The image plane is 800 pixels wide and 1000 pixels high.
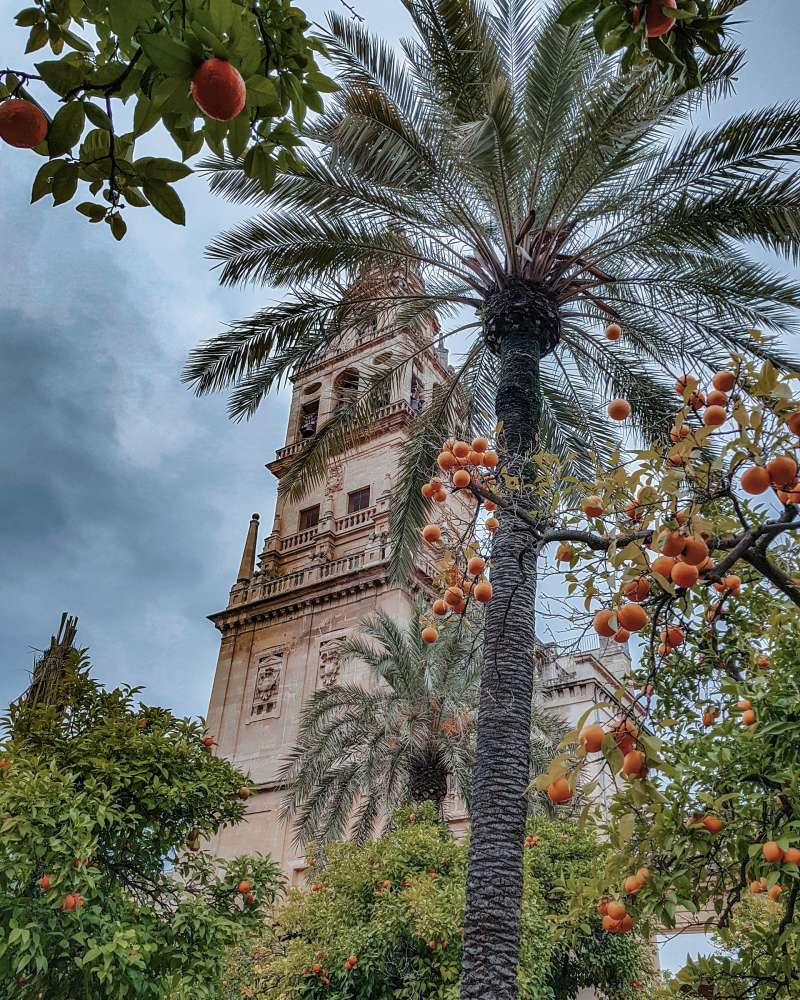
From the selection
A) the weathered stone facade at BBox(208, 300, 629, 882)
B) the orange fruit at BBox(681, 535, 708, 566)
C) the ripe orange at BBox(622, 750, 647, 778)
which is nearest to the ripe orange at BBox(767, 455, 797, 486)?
the orange fruit at BBox(681, 535, 708, 566)

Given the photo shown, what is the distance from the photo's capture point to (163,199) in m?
1.76

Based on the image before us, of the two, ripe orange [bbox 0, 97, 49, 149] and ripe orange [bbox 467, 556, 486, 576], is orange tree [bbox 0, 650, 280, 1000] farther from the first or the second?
ripe orange [bbox 0, 97, 49, 149]

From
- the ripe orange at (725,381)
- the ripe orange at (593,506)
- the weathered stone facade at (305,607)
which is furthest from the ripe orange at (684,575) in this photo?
the weathered stone facade at (305,607)

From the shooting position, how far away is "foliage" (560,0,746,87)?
1.67 meters

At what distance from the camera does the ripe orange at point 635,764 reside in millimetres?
2100

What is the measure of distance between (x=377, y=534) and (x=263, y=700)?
5.67m

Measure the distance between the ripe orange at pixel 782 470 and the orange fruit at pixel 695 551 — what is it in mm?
332

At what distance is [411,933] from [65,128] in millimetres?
10234

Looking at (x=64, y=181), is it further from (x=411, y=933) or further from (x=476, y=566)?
(x=411, y=933)

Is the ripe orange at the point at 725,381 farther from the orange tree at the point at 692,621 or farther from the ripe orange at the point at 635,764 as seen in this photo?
the ripe orange at the point at 635,764

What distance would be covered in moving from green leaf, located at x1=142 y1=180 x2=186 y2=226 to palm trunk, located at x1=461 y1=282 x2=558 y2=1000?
3.80 meters

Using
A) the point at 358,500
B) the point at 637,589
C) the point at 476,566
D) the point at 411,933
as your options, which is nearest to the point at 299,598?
the point at 358,500

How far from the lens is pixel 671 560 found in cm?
236

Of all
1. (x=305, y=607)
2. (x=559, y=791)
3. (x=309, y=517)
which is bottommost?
(x=559, y=791)
